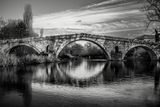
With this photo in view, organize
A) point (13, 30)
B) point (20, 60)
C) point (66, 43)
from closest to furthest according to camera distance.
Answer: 1. point (20, 60)
2. point (66, 43)
3. point (13, 30)

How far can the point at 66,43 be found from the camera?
34438 millimetres

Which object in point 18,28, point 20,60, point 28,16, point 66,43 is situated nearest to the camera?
point 20,60

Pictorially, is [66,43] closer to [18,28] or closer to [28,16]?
[28,16]

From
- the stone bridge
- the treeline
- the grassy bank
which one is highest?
the treeline

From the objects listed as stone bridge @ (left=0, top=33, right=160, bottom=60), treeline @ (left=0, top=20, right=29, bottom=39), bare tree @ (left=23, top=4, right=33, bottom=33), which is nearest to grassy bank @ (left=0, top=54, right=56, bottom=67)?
stone bridge @ (left=0, top=33, right=160, bottom=60)

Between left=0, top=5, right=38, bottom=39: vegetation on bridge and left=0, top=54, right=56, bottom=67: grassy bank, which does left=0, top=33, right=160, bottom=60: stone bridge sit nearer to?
left=0, top=54, right=56, bottom=67: grassy bank

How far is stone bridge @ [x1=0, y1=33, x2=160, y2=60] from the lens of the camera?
34.4 metres

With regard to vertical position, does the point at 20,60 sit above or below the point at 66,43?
below

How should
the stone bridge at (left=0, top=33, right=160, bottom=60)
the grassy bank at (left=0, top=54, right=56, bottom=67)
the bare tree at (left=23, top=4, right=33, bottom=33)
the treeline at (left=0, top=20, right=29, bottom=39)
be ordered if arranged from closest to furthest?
the grassy bank at (left=0, top=54, right=56, bottom=67)
the stone bridge at (left=0, top=33, right=160, bottom=60)
the bare tree at (left=23, top=4, right=33, bottom=33)
the treeline at (left=0, top=20, right=29, bottom=39)

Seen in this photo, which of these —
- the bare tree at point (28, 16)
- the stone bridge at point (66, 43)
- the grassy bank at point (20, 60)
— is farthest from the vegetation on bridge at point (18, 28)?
the grassy bank at point (20, 60)

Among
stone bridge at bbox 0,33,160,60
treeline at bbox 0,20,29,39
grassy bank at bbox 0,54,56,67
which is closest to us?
grassy bank at bbox 0,54,56,67

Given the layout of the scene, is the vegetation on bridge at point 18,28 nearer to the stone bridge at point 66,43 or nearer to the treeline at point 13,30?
the treeline at point 13,30

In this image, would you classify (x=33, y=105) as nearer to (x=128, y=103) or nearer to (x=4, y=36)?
(x=128, y=103)

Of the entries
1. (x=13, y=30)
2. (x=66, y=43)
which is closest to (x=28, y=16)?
(x=13, y=30)
